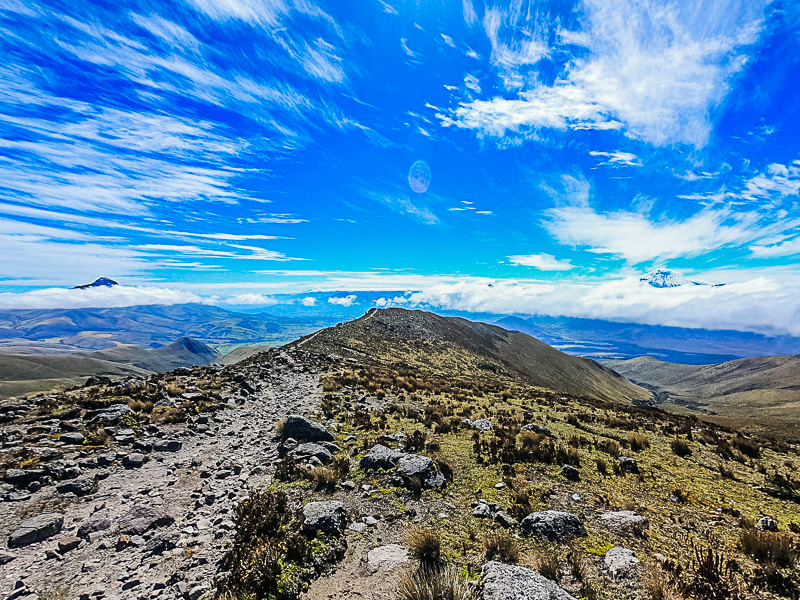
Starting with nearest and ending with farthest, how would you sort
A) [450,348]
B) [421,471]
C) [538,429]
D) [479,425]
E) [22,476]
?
[22,476] < [421,471] < [538,429] < [479,425] < [450,348]

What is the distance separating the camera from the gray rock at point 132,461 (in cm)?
1088

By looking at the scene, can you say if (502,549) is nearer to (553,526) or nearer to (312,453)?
(553,526)

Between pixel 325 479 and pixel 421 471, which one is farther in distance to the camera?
pixel 421 471

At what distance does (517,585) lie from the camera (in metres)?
5.38

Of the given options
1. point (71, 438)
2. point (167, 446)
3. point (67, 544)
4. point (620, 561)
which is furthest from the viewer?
point (167, 446)

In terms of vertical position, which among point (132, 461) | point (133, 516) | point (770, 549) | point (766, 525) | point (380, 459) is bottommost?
point (132, 461)

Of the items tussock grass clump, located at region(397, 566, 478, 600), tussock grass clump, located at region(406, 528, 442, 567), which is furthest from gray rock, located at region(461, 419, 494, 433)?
tussock grass clump, located at region(397, 566, 478, 600)

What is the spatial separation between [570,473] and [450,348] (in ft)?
197

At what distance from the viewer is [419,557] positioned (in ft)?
22.2

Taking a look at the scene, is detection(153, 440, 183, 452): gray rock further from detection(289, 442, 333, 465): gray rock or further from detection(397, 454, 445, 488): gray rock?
detection(397, 454, 445, 488): gray rock

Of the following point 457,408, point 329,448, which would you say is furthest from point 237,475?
point 457,408

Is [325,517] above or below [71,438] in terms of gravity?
above

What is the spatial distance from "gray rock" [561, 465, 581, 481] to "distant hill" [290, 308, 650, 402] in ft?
109

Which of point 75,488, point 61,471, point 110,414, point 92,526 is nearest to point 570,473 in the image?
point 92,526
